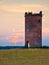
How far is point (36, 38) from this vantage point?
37.8 m

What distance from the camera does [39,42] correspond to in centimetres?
3412
